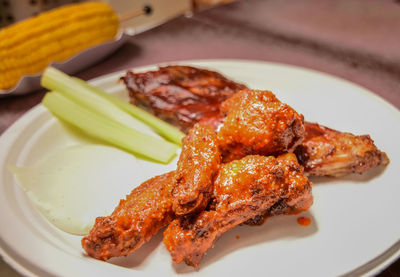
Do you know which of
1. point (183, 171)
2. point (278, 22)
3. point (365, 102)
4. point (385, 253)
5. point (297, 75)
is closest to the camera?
point (385, 253)

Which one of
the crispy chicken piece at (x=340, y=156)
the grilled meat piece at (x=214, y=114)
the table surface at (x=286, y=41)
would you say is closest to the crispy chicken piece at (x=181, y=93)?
the grilled meat piece at (x=214, y=114)

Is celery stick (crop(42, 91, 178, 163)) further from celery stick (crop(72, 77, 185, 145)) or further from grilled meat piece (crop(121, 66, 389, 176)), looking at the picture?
grilled meat piece (crop(121, 66, 389, 176))

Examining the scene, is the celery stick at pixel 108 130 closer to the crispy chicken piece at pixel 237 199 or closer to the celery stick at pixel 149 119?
the celery stick at pixel 149 119

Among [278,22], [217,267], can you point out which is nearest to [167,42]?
[278,22]

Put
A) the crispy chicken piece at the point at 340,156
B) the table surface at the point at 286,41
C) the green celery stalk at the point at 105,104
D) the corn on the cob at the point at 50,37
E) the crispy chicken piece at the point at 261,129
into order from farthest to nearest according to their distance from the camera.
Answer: the table surface at the point at 286,41 → the corn on the cob at the point at 50,37 → the green celery stalk at the point at 105,104 → the crispy chicken piece at the point at 340,156 → the crispy chicken piece at the point at 261,129

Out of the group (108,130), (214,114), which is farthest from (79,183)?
(214,114)

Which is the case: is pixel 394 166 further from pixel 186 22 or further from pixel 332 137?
pixel 186 22
